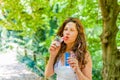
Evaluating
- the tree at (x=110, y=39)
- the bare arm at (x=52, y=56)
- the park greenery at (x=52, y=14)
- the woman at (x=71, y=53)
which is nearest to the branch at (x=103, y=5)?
the tree at (x=110, y=39)

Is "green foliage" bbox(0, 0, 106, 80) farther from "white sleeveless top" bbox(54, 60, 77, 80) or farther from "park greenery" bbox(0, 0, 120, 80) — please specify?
"white sleeveless top" bbox(54, 60, 77, 80)

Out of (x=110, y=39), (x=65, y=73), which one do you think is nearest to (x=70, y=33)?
(x=65, y=73)

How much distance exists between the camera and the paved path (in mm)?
10805

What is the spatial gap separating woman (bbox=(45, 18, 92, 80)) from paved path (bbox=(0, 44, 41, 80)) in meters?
8.30

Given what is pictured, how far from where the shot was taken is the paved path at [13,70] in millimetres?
10805

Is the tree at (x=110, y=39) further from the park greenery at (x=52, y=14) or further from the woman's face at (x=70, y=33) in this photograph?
the woman's face at (x=70, y=33)

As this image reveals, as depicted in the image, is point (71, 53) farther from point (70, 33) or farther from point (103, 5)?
point (103, 5)

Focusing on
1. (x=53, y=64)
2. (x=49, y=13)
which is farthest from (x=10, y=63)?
(x=53, y=64)

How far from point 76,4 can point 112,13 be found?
0.91 metres

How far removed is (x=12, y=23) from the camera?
17.6 ft

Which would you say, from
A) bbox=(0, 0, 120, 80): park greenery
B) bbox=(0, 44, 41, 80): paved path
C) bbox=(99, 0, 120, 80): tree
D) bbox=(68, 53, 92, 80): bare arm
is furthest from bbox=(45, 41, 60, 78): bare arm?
bbox=(0, 44, 41, 80): paved path

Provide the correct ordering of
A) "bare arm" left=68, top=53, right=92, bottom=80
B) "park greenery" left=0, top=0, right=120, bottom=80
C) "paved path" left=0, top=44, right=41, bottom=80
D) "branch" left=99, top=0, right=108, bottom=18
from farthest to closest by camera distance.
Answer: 1. "paved path" left=0, top=44, right=41, bottom=80
2. "park greenery" left=0, top=0, right=120, bottom=80
3. "branch" left=99, top=0, right=108, bottom=18
4. "bare arm" left=68, top=53, right=92, bottom=80

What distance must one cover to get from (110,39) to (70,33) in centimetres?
211

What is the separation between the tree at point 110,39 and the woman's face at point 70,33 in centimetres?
184
